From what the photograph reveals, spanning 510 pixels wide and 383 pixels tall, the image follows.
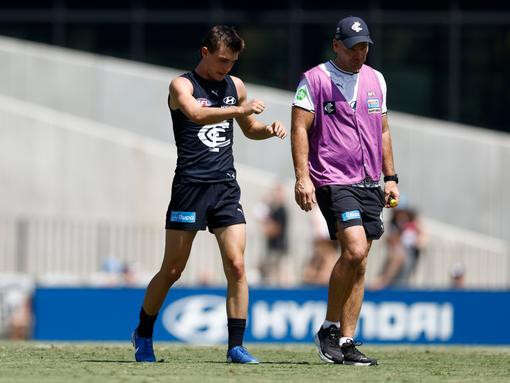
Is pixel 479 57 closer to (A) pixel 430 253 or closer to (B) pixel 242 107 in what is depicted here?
(A) pixel 430 253

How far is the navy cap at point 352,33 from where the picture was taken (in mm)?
8758

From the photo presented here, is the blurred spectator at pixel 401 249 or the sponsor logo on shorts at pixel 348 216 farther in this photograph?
the blurred spectator at pixel 401 249

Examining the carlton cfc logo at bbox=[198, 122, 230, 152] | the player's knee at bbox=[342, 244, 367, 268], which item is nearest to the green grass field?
the player's knee at bbox=[342, 244, 367, 268]

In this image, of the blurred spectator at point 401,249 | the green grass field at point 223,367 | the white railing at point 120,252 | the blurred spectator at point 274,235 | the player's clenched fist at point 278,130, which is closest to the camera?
the green grass field at point 223,367

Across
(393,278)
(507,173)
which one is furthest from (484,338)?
(507,173)

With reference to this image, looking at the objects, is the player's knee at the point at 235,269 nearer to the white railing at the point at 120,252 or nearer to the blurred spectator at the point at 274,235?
the blurred spectator at the point at 274,235

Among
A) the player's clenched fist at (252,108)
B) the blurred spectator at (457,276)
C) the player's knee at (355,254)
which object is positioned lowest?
the blurred spectator at (457,276)

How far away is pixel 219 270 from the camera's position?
1836cm

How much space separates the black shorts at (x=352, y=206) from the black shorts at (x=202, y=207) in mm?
568

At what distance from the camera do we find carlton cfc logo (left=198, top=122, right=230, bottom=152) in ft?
28.5

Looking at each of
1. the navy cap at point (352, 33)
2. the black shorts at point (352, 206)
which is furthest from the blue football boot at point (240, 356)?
the navy cap at point (352, 33)

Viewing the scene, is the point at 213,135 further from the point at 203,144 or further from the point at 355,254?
the point at 355,254

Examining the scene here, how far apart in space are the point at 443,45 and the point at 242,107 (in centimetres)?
1597

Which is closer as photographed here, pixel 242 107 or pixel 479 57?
pixel 242 107
